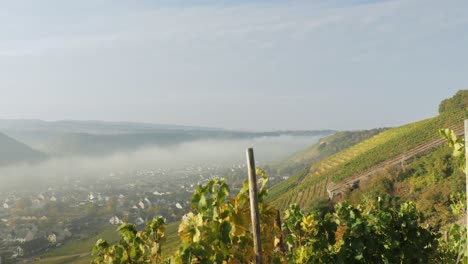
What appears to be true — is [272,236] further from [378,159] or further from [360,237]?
[378,159]

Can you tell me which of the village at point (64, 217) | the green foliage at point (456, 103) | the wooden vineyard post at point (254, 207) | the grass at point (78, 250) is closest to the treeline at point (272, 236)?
the wooden vineyard post at point (254, 207)

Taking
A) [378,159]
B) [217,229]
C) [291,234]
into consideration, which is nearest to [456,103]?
[378,159]

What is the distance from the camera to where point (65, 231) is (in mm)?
125875

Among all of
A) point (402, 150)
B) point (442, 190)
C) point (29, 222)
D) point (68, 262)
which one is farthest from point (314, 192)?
point (29, 222)

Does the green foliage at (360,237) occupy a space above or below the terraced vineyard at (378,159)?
→ above

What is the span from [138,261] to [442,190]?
159 feet

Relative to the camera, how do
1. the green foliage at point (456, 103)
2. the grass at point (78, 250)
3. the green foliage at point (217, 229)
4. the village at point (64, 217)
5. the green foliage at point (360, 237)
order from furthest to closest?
1. the village at point (64, 217)
2. the grass at point (78, 250)
3. the green foliage at point (456, 103)
4. the green foliage at point (360, 237)
5. the green foliage at point (217, 229)

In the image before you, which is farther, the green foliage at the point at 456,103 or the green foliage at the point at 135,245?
the green foliage at the point at 456,103

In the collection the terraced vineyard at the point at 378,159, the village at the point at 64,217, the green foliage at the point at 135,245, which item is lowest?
the village at the point at 64,217

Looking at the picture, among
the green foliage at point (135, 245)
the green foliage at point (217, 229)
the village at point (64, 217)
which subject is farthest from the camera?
the village at point (64, 217)

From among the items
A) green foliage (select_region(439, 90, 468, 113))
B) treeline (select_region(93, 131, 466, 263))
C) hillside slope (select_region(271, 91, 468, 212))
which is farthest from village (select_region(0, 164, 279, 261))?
treeline (select_region(93, 131, 466, 263))

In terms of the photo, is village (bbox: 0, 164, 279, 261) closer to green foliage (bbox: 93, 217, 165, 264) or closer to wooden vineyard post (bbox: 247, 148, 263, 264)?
green foliage (bbox: 93, 217, 165, 264)

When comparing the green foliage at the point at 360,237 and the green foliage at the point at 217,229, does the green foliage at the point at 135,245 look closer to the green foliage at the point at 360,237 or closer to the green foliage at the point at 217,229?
the green foliage at the point at 217,229

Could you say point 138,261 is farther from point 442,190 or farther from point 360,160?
point 360,160
